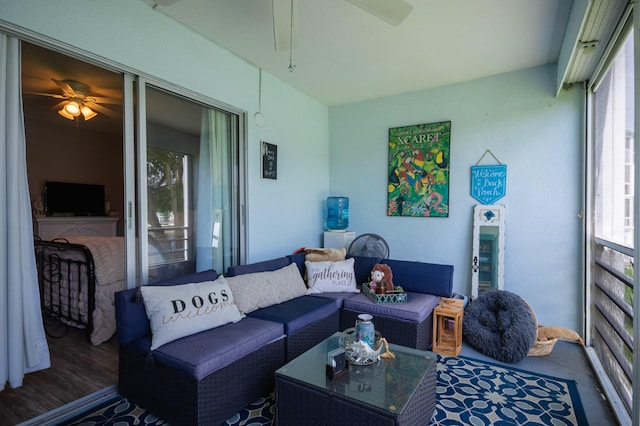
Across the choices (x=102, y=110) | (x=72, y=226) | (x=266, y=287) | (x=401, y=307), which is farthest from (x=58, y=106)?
(x=401, y=307)

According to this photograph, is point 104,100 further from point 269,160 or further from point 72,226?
point 72,226

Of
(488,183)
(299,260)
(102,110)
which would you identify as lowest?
(299,260)

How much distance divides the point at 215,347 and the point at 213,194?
154 cm

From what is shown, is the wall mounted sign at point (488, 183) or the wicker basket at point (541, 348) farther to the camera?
the wall mounted sign at point (488, 183)

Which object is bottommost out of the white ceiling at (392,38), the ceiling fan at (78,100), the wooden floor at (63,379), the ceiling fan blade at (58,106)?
the wooden floor at (63,379)

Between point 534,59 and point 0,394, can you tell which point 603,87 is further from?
point 0,394

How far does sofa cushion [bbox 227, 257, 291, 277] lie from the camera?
100 inches

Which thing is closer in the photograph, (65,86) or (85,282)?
(85,282)

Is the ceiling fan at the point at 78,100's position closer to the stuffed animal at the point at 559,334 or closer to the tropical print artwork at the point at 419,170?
the tropical print artwork at the point at 419,170

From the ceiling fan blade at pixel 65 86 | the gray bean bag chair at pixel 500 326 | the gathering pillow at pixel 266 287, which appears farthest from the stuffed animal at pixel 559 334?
the ceiling fan blade at pixel 65 86

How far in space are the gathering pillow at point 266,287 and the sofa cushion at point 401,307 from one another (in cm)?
47

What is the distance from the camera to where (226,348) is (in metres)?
1.76

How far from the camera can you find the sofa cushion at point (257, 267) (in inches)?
100

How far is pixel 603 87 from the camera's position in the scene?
8.36ft
